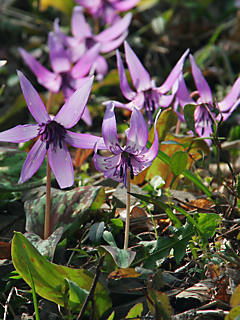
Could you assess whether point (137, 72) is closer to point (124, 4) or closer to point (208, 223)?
point (208, 223)

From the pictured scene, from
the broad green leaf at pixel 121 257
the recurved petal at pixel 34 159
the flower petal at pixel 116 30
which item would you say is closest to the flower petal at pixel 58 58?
the flower petal at pixel 116 30

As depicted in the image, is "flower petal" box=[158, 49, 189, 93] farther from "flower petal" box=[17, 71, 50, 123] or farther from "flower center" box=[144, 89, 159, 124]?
"flower petal" box=[17, 71, 50, 123]

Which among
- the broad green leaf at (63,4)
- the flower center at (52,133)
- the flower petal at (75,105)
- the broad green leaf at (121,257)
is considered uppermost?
the broad green leaf at (63,4)

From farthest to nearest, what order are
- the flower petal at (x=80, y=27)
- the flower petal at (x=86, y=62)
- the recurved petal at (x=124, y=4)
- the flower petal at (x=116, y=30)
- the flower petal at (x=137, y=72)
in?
the recurved petal at (x=124, y=4)
the flower petal at (x=80, y=27)
the flower petal at (x=116, y=30)
the flower petal at (x=86, y=62)
the flower petal at (x=137, y=72)

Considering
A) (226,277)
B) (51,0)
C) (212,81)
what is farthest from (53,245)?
(51,0)

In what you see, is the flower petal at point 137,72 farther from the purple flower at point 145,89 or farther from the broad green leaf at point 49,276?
the broad green leaf at point 49,276

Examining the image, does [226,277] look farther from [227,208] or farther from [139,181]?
[139,181]

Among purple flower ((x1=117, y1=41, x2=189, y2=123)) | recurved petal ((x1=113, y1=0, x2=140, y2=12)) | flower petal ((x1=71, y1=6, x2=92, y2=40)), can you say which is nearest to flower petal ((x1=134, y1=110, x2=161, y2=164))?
purple flower ((x1=117, y1=41, x2=189, y2=123))
